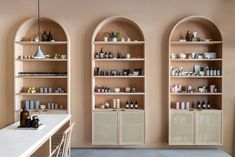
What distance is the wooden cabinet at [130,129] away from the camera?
19.0 ft

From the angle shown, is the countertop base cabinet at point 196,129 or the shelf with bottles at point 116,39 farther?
the shelf with bottles at point 116,39

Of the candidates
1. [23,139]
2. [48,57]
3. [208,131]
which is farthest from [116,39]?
[23,139]

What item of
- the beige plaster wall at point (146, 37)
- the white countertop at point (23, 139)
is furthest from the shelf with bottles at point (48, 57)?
the white countertop at point (23, 139)

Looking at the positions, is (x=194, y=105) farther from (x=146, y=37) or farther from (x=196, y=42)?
(x=146, y=37)

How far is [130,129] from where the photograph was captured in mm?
5785

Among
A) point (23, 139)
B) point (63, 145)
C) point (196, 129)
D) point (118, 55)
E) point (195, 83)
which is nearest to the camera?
point (23, 139)

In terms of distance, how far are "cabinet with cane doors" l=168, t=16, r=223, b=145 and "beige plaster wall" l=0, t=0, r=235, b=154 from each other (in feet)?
0.57

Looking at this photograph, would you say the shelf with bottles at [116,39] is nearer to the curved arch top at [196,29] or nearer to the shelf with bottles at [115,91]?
the curved arch top at [196,29]

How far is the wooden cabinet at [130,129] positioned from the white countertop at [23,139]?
5.64ft

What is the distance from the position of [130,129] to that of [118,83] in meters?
0.96

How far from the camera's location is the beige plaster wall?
5.98m

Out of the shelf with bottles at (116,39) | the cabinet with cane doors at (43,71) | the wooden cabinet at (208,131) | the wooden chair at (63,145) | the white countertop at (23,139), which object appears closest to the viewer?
the white countertop at (23,139)

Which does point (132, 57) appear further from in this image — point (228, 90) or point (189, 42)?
point (228, 90)

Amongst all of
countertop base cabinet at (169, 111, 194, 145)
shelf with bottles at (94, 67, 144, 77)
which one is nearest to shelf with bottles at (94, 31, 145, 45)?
shelf with bottles at (94, 67, 144, 77)
